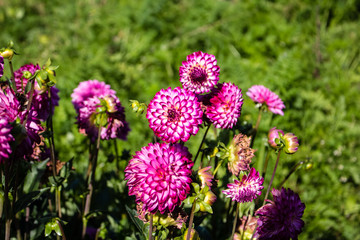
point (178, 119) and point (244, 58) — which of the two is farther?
point (244, 58)

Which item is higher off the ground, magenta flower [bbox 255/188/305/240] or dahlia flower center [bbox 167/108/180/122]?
dahlia flower center [bbox 167/108/180/122]

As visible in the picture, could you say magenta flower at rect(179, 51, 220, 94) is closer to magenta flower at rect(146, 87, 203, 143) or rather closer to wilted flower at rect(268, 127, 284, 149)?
magenta flower at rect(146, 87, 203, 143)

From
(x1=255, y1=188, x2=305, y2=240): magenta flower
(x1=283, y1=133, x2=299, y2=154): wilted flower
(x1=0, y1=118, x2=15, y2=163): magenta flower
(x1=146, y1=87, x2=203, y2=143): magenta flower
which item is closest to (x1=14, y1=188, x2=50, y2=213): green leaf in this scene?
(x1=0, y1=118, x2=15, y2=163): magenta flower

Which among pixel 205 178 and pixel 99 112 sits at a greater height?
pixel 99 112

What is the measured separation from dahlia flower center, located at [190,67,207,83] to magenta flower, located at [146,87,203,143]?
0.28 ft

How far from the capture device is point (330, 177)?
215 centimetres

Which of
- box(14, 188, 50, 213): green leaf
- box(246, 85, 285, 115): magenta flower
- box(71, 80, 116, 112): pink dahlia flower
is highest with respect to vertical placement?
box(71, 80, 116, 112): pink dahlia flower

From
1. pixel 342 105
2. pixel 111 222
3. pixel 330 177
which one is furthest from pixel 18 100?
pixel 342 105

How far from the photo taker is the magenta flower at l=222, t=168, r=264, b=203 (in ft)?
3.10

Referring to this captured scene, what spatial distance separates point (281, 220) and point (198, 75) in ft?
1.61

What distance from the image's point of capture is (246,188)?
37.4 inches

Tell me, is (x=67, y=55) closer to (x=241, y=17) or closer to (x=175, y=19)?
(x=175, y=19)

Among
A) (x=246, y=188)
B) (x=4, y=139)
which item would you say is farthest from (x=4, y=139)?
(x=246, y=188)

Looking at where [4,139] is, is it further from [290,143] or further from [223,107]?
[290,143]
